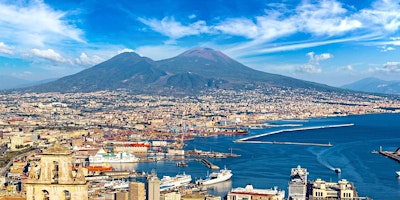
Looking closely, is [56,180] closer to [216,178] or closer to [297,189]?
[297,189]

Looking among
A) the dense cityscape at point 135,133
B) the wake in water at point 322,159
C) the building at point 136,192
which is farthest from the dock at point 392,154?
the building at point 136,192

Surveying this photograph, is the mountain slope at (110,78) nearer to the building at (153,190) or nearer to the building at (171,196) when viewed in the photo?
the building at (153,190)

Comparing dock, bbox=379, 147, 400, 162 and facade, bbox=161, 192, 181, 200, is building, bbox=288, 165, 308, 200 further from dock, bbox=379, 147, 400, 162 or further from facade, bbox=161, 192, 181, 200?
dock, bbox=379, 147, 400, 162

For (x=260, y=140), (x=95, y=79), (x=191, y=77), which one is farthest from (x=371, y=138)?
(x=95, y=79)

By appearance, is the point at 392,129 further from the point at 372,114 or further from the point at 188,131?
the point at 372,114

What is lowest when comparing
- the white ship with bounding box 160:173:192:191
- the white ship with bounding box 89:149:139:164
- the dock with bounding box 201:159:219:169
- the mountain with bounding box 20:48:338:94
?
the white ship with bounding box 160:173:192:191

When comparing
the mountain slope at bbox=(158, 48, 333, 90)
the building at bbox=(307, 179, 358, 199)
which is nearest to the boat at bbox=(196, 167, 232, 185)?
the building at bbox=(307, 179, 358, 199)
